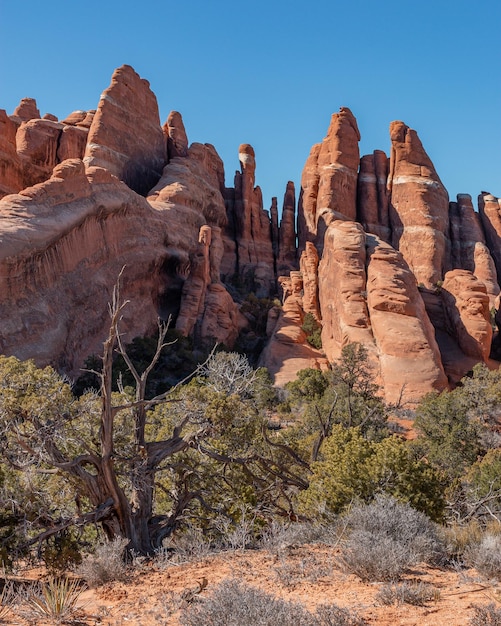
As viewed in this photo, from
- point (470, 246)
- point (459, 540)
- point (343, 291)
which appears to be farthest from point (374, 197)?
point (459, 540)

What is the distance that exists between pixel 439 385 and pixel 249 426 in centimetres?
2157

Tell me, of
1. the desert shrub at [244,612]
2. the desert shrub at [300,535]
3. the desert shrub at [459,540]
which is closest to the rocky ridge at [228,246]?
the desert shrub at [459,540]

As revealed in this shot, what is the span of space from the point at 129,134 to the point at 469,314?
32883mm

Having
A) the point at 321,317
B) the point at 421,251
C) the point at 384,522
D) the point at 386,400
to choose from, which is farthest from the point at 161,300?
the point at 384,522

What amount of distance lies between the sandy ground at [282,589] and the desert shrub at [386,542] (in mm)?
170

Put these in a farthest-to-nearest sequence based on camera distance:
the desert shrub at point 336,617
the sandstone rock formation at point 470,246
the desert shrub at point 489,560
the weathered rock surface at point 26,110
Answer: the sandstone rock formation at point 470,246 < the weathered rock surface at point 26,110 < the desert shrub at point 489,560 < the desert shrub at point 336,617

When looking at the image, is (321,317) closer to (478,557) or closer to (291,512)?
(291,512)

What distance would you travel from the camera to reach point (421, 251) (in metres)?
51.8

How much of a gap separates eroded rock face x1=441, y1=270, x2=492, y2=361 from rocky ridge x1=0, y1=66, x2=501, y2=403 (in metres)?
0.12

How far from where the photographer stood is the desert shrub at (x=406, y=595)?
5426 mm

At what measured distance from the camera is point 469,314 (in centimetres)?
3628

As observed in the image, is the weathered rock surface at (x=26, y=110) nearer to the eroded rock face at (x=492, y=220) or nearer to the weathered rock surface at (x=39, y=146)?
the weathered rock surface at (x=39, y=146)

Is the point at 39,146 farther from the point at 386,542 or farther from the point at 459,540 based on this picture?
the point at 386,542

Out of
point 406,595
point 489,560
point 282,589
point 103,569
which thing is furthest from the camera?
point 103,569
